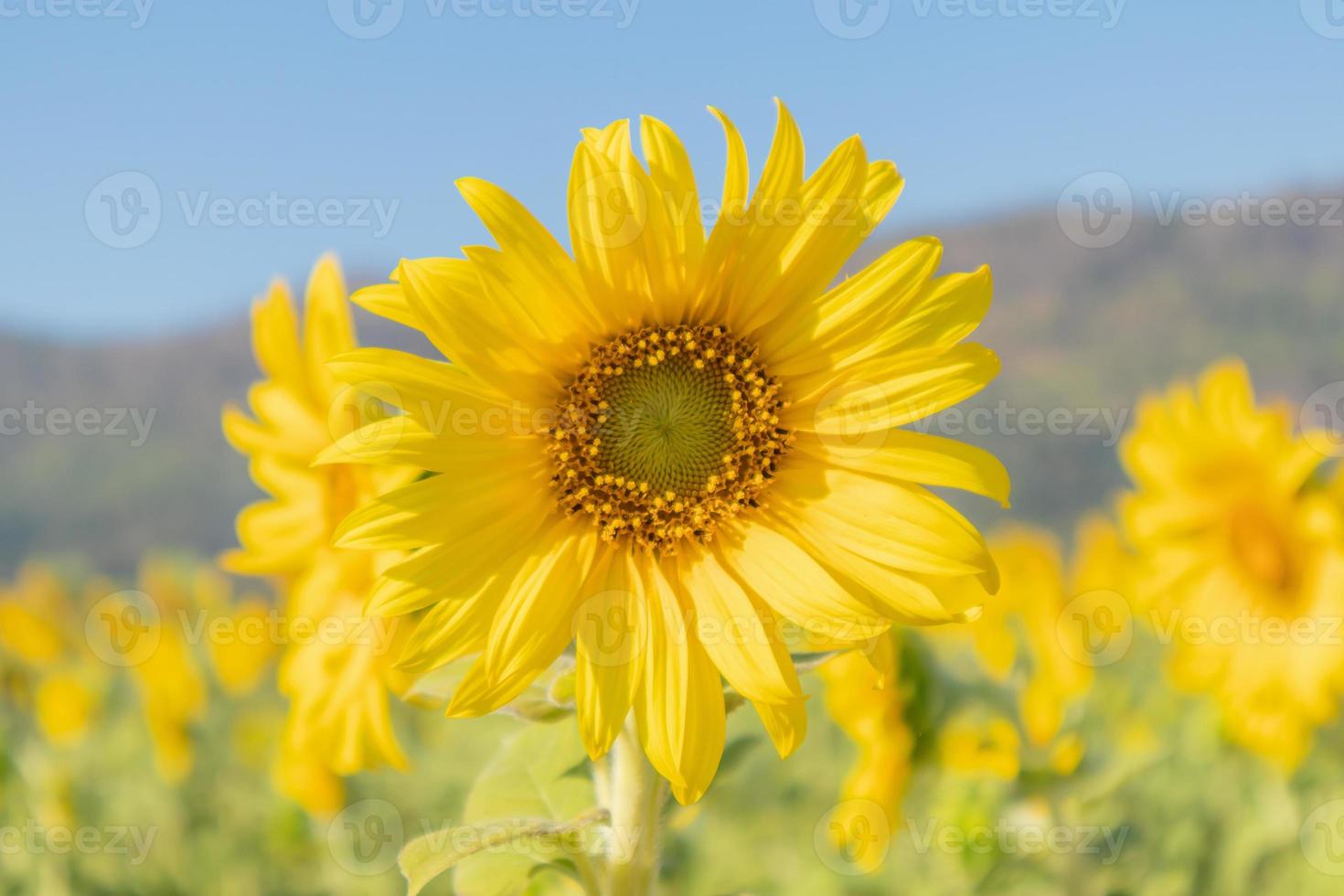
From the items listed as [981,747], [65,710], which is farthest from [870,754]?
[65,710]

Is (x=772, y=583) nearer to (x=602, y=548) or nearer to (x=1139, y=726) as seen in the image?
(x=602, y=548)

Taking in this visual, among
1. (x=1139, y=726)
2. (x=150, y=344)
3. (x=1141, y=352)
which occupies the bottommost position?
(x=1139, y=726)

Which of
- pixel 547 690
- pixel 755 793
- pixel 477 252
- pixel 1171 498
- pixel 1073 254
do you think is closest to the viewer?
pixel 477 252

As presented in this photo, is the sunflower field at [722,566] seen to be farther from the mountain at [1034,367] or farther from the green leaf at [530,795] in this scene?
the mountain at [1034,367]

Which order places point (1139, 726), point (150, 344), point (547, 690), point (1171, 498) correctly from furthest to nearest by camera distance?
point (150, 344) < point (1139, 726) < point (1171, 498) < point (547, 690)

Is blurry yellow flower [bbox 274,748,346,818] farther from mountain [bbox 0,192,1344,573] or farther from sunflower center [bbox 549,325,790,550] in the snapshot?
mountain [bbox 0,192,1344,573]

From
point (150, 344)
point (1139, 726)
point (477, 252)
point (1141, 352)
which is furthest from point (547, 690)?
point (150, 344)

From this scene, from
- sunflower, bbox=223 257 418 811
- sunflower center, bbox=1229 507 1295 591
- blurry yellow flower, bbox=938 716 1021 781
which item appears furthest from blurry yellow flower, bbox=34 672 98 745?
sunflower center, bbox=1229 507 1295 591
